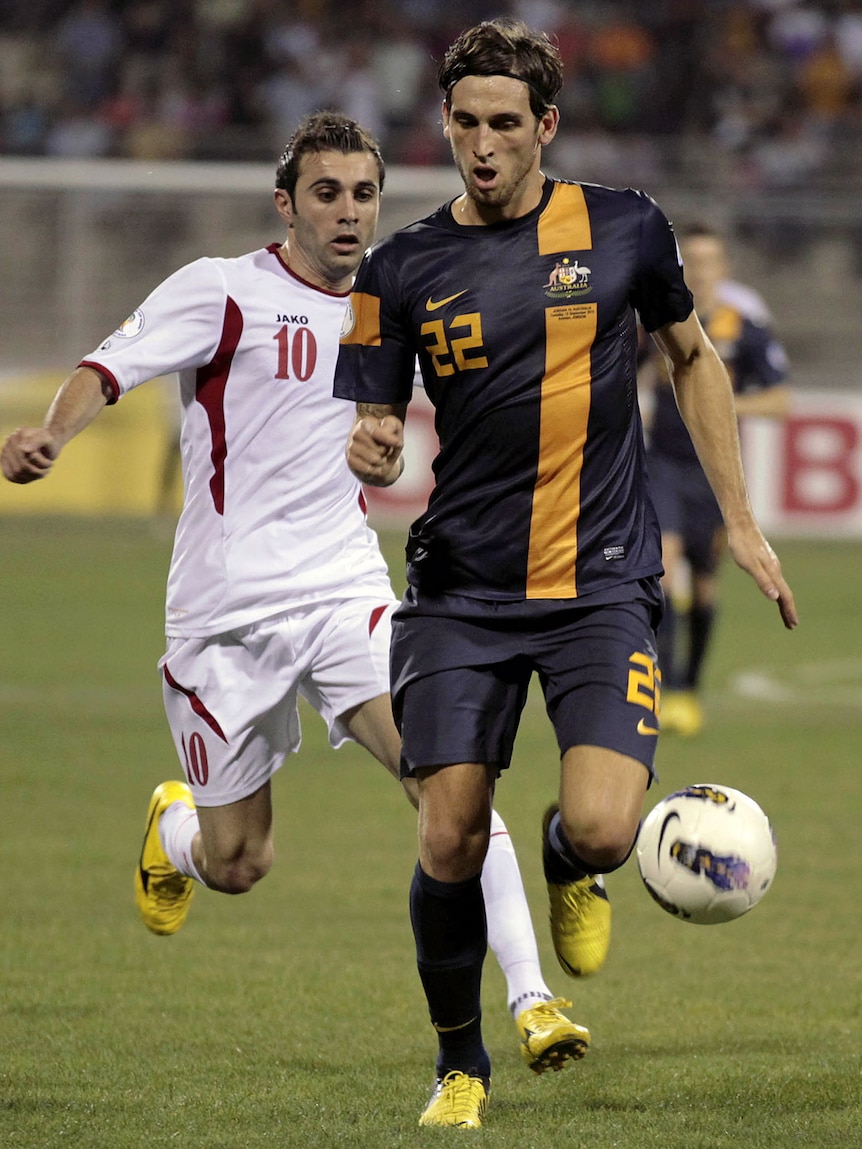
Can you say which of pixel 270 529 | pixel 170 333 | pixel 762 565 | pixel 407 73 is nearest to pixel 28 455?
pixel 170 333

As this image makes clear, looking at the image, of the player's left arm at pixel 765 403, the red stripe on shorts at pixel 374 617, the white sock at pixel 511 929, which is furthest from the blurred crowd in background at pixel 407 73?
the white sock at pixel 511 929

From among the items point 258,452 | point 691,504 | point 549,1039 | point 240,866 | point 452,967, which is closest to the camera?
point 452,967

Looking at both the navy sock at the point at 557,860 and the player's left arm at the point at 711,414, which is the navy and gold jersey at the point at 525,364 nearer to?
the player's left arm at the point at 711,414

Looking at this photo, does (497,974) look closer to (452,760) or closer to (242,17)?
(452,760)

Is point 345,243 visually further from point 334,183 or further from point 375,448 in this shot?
point 375,448

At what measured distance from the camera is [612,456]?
4.25 m

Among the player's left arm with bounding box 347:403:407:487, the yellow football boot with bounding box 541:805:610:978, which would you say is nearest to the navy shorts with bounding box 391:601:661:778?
the player's left arm with bounding box 347:403:407:487

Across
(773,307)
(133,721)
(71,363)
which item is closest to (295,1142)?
(133,721)

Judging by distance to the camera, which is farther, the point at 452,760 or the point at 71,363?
the point at 71,363

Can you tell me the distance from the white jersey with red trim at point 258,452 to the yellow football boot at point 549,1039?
1314 mm

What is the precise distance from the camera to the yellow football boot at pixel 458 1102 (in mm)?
4078

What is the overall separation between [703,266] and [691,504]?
4.07ft

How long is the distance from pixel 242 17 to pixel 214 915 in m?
18.1

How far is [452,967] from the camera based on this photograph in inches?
167
